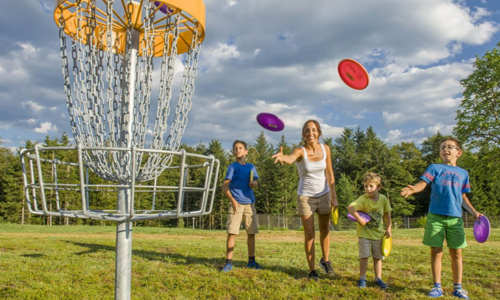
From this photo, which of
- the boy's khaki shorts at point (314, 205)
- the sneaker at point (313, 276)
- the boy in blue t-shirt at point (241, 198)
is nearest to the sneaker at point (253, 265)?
the boy in blue t-shirt at point (241, 198)

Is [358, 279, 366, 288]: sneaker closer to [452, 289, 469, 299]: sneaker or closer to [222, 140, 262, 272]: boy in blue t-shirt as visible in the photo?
[452, 289, 469, 299]: sneaker

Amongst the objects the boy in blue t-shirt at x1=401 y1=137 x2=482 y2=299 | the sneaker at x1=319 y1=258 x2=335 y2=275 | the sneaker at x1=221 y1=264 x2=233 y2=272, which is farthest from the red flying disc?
the sneaker at x1=221 y1=264 x2=233 y2=272

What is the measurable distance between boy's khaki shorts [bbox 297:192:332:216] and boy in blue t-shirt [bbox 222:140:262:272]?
33.5 inches

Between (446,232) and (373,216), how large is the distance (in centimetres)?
78

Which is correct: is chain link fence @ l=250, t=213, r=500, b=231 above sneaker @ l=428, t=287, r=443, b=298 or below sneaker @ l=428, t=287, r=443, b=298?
below

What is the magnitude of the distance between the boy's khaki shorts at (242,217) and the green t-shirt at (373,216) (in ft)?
5.11

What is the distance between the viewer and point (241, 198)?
530 centimetres

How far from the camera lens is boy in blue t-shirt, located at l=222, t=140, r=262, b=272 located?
5211 millimetres

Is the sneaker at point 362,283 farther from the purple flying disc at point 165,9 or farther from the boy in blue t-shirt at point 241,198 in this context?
the purple flying disc at point 165,9

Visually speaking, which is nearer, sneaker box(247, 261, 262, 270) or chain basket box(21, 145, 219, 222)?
chain basket box(21, 145, 219, 222)

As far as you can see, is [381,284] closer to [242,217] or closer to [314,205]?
[314,205]

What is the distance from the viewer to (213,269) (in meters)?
5.08

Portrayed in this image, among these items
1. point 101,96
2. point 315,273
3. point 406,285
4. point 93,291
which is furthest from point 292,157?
point 93,291

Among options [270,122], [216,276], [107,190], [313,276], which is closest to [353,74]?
[270,122]
